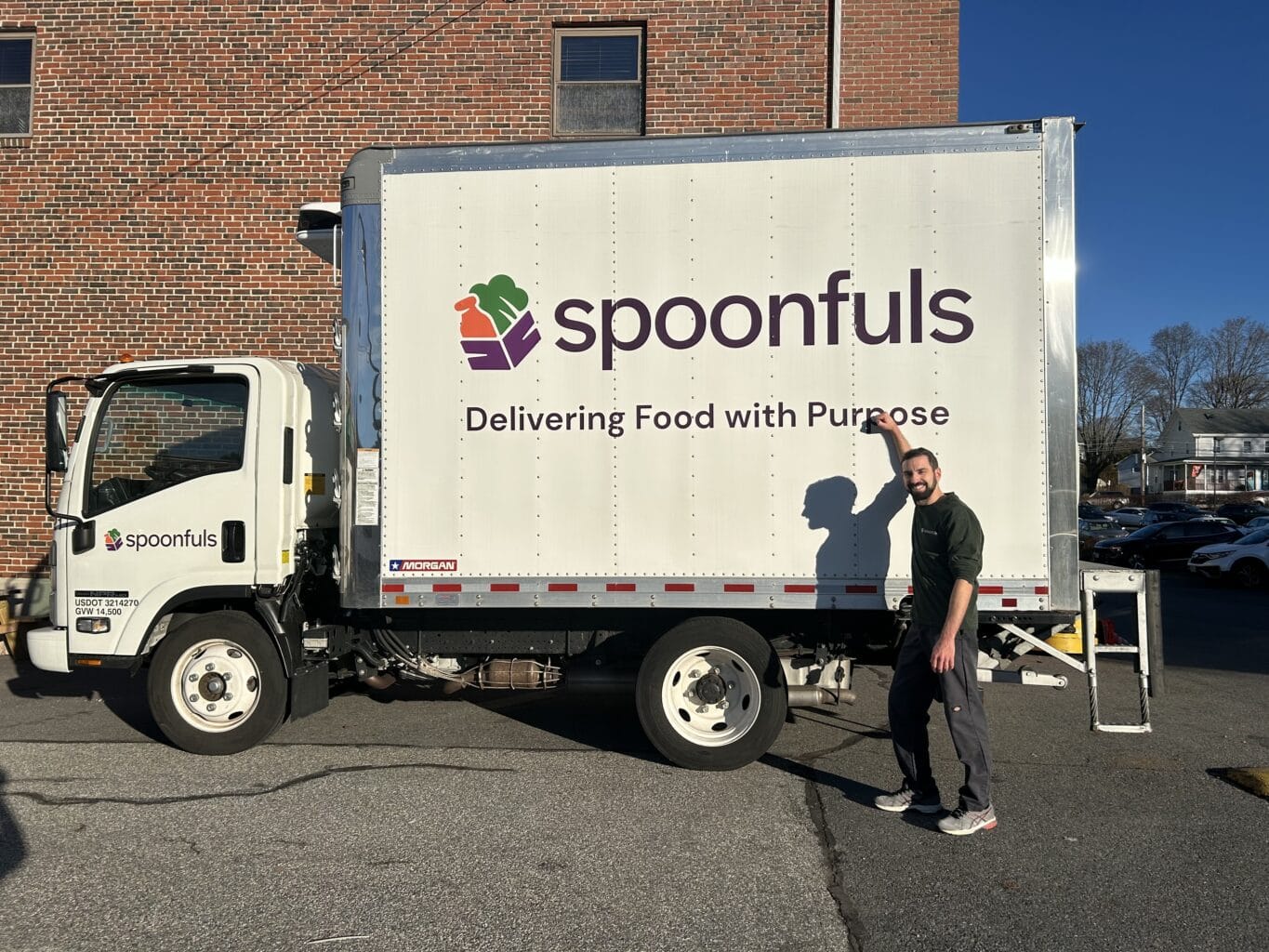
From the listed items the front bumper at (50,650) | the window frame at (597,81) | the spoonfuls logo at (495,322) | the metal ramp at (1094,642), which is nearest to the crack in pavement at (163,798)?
the front bumper at (50,650)

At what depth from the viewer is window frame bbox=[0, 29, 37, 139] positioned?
10711mm

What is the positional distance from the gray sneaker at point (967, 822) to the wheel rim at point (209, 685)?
3.96 metres

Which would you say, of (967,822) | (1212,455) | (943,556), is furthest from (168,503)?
(1212,455)

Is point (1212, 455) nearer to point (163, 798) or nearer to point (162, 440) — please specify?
point (162, 440)

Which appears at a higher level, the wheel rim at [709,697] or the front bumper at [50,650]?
the front bumper at [50,650]

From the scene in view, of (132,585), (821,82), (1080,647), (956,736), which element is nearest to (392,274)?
(132,585)

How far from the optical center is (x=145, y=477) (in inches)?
223

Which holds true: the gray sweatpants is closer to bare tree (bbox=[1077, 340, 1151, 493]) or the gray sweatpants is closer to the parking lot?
the parking lot

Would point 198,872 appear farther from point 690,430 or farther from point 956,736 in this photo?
point 956,736

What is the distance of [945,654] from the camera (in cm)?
442

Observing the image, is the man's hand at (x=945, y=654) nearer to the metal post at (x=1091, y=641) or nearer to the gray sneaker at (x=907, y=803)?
the gray sneaker at (x=907, y=803)

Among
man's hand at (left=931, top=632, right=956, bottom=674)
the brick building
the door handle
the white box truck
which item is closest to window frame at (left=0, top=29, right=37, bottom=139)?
the brick building

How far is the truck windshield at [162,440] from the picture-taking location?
18.6 ft

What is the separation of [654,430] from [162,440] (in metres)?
3.11
